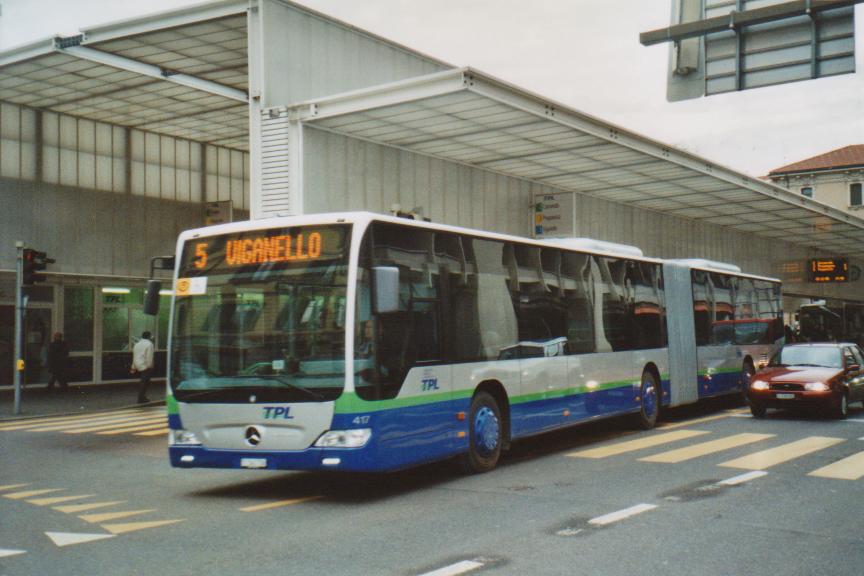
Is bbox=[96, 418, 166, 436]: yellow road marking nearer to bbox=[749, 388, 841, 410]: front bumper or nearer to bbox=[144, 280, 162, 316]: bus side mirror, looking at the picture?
bbox=[144, 280, 162, 316]: bus side mirror

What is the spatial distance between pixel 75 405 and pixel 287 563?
17.3 m

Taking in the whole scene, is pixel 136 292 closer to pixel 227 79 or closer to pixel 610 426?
pixel 227 79

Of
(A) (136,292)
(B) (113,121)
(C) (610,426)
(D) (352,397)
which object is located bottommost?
(C) (610,426)

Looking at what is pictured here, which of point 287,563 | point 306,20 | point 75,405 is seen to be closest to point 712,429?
point 287,563

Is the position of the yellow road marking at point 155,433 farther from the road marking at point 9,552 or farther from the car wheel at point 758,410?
the car wheel at point 758,410

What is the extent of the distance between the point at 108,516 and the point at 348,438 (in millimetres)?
2312

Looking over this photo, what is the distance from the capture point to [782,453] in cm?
1224

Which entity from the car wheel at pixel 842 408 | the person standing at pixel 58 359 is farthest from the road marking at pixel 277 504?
the person standing at pixel 58 359

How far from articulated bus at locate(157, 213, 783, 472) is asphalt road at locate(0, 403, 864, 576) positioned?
0.57 meters

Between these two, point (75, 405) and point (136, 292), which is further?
point (136, 292)

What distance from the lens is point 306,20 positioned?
803 inches

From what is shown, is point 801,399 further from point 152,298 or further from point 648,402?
point 152,298

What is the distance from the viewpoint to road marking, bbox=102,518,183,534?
788 centimetres

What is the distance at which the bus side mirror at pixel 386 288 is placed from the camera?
895 cm
